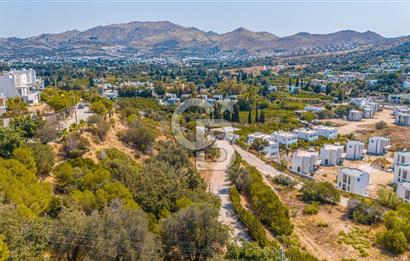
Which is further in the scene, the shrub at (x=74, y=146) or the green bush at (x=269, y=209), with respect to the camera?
the shrub at (x=74, y=146)

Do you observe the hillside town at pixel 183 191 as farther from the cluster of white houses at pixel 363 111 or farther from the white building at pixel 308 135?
the cluster of white houses at pixel 363 111

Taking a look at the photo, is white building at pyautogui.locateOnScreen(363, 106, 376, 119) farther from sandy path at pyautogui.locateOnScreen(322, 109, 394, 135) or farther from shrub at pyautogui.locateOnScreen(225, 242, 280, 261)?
shrub at pyautogui.locateOnScreen(225, 242, 280, 261)

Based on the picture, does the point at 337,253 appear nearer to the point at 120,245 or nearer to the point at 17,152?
the point at 120,245

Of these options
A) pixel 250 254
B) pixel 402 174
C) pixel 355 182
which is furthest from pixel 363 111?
pixel 250 254

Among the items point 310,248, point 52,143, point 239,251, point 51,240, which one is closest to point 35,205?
point 51,240

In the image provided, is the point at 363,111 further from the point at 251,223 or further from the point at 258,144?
the point at 251,223

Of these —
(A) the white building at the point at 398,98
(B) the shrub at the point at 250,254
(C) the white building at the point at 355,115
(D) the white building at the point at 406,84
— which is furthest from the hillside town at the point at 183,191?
(D) the white building at the point at 406,84
